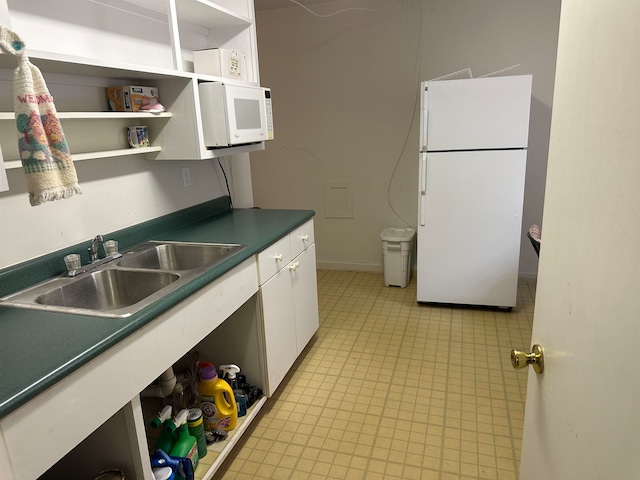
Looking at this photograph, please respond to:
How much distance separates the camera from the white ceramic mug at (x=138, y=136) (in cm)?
202

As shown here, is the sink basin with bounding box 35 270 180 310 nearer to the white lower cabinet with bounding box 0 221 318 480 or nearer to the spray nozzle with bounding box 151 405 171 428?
the white lower cabinet with bounding box 0 221 318 480

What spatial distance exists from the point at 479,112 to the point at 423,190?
2.10 ft

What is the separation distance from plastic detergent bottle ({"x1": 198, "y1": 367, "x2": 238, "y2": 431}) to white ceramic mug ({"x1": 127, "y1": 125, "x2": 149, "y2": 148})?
1.09 meters

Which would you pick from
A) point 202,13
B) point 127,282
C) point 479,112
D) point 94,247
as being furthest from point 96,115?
point 479,112

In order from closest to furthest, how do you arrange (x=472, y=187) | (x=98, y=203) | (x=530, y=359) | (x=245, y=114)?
1. (x=530, y=359)
2. (x=98, y=203)
3. (x=245, y=114)
4. (x=472, y=187)

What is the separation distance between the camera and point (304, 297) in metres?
2.64

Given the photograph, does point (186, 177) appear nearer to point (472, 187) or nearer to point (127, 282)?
point (127, 282)

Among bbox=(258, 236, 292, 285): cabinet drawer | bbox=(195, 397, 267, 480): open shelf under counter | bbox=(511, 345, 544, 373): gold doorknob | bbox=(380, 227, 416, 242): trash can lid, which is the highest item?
bbox=(511, 345, 544, 373): gold doorknob

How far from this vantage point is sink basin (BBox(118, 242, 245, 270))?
2039 mm

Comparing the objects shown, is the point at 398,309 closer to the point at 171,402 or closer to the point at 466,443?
the point at 466,443

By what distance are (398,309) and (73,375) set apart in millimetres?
2669

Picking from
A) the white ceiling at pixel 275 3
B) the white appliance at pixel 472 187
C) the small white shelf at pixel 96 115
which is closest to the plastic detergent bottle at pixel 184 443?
the small white shelf at pixel 96 115

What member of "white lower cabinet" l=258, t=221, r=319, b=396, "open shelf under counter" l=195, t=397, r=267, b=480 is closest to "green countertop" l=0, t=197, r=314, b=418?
"white lower cabinet" l=258, t=221, r=319, b=396

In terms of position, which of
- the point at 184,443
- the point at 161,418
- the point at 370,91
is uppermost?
the point at 370,91
